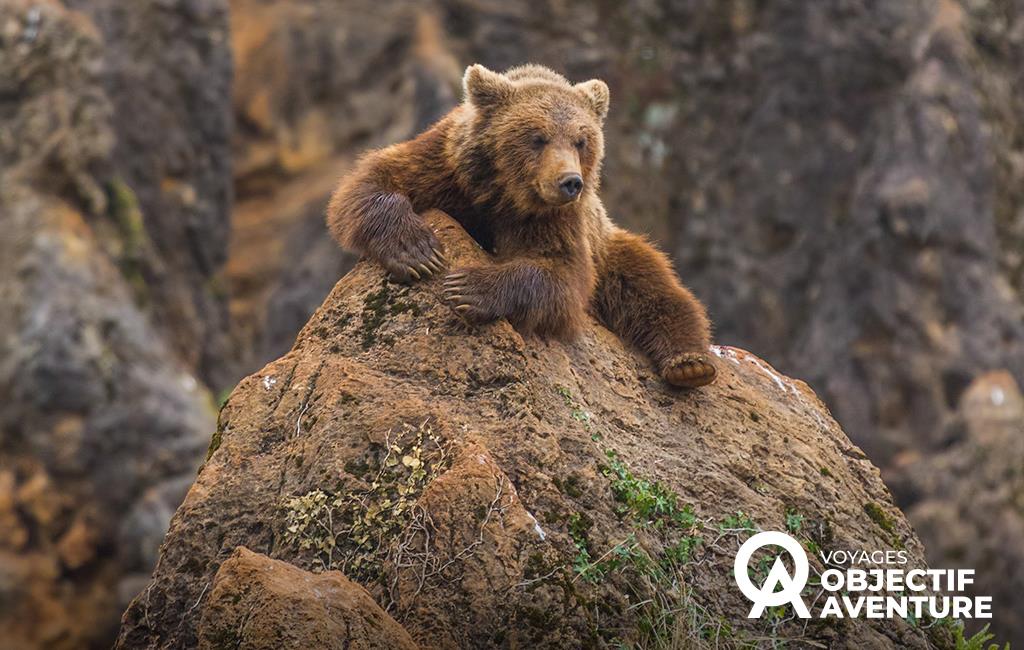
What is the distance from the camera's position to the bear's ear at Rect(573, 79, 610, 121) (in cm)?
704

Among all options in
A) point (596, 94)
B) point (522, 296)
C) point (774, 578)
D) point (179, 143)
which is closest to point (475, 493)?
point (522, 296)

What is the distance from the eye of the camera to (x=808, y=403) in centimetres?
720

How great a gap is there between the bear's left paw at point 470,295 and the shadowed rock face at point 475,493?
64 mm

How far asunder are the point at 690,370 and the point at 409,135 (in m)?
Answer: 10.5

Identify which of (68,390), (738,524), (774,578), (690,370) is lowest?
(68,390)

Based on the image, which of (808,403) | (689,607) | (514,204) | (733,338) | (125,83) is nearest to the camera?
(689,607)

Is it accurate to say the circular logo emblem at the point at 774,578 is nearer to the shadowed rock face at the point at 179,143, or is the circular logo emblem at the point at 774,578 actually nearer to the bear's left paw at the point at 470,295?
the bear's left paw at the point at 470,295

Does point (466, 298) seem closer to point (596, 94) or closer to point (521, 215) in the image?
point (521, 215)

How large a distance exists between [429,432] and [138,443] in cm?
716

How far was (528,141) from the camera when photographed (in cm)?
658

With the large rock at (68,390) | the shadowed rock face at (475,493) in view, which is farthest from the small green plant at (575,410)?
the large rock at (68,390)

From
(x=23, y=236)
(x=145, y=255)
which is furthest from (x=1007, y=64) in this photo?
(x=23, y=236)

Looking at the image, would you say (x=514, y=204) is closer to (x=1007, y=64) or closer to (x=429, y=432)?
(x=429, y=432)

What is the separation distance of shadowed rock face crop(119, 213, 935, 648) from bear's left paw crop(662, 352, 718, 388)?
181mm
